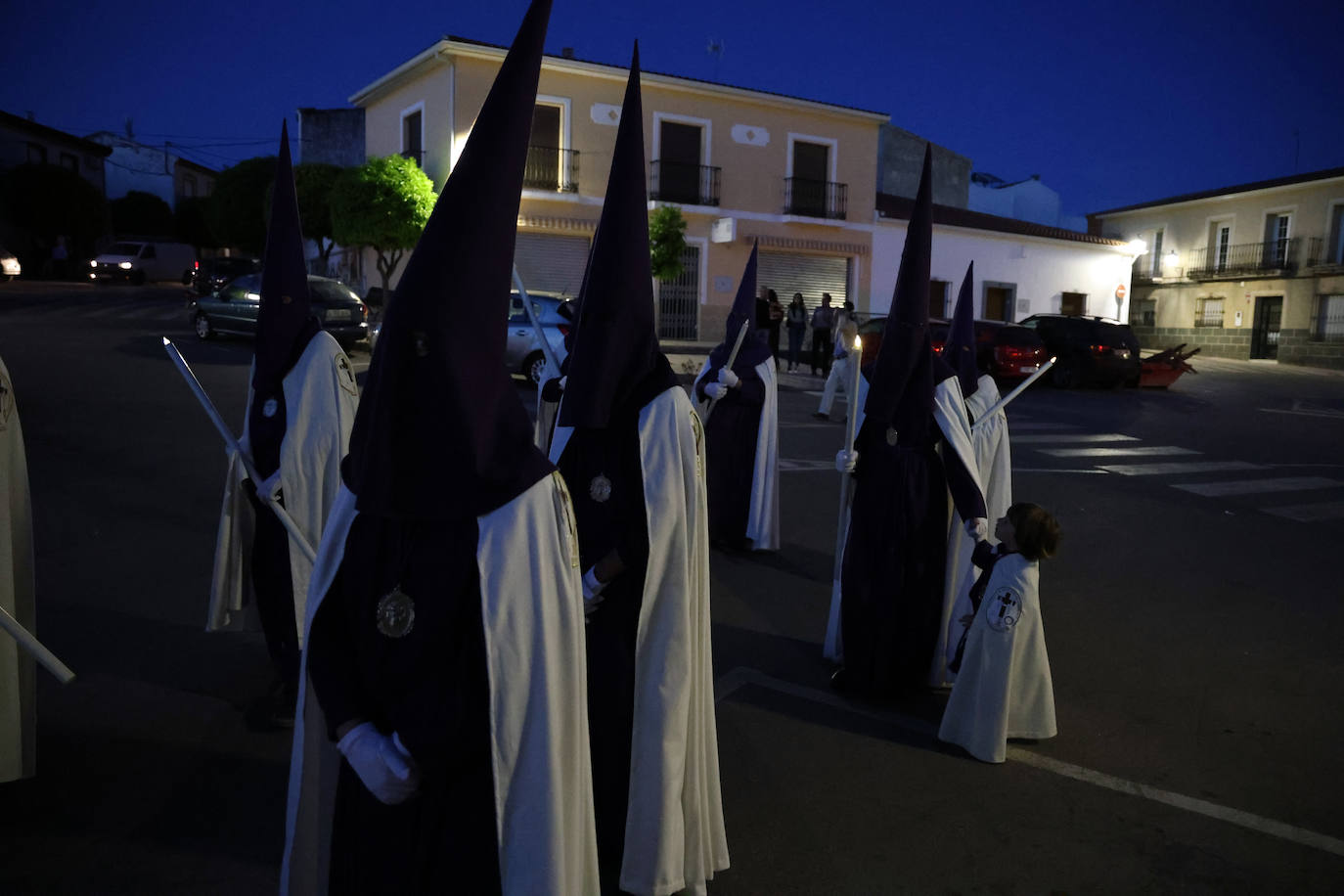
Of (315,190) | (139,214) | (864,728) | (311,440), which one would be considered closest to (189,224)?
(139,214)

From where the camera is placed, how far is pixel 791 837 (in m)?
3.69

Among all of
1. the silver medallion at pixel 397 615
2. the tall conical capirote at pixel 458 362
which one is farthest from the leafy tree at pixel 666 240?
the silver medallion at pixel 397 615

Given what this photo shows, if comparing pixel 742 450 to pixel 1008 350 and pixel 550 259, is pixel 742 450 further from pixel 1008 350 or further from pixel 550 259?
pixel 550 259

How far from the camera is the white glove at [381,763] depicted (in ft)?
7.10

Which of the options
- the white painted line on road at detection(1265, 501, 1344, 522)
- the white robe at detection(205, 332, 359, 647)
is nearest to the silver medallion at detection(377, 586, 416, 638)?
the white robe at detection(205, 332, 359, 647)

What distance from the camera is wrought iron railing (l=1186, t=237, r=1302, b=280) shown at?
1519 inches

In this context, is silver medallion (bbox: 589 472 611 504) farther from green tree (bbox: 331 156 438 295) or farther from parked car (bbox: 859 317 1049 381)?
green tree (bbox: 331 156 438 295)

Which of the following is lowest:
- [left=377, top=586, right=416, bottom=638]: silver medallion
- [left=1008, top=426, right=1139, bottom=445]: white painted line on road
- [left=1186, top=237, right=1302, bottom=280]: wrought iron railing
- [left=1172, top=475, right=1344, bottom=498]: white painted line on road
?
[left=1172, top=475, right=1344, bottom=498]: white painted line on road

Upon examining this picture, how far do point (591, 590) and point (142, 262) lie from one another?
45035 mm

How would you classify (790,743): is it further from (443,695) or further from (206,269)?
(206,269)

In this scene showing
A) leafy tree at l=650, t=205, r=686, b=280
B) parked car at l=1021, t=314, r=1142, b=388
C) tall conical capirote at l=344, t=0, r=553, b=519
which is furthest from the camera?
leafy tree at l=650, t=205, r=686, b=280

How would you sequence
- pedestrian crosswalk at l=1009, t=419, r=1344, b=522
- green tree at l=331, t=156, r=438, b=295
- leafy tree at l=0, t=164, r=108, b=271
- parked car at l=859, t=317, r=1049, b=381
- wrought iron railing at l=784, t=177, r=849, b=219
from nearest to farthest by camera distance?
pedestrian crosswalk at l=1009, t=419, r=1344, b=522 < parked car at l=859, t=317, r=1049, b=381 < green tree at l=331, t=156, r=438, b=295 < wrought iron railing at l=784, t=177, r=849, b=219 < leafy tree at l=0, t=164, r=108, b=271

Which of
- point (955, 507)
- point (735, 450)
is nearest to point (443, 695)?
point (955, 507)

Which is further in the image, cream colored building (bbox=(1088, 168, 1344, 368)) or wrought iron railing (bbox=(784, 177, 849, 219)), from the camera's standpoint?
cream colored building (bbox=(1088, 168, 1344, 368))
